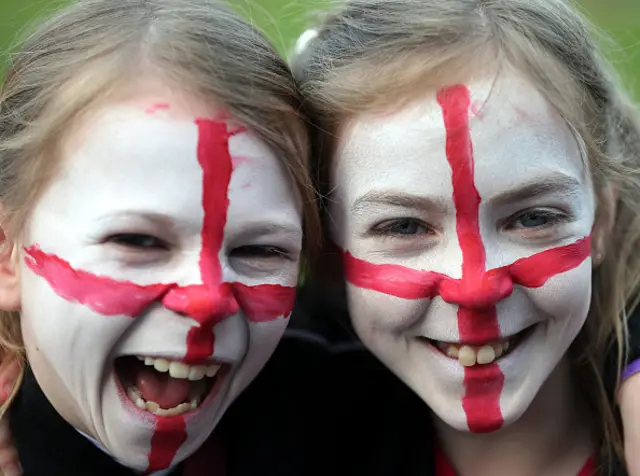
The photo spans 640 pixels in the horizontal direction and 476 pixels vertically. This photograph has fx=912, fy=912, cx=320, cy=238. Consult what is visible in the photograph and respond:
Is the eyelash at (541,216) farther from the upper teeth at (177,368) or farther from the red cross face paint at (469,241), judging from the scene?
the upper teeth at (177,368)

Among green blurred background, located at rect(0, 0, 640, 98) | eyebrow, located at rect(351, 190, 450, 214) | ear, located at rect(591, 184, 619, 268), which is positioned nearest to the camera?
eyebrow, located at rect(351, 190, 450, 214)

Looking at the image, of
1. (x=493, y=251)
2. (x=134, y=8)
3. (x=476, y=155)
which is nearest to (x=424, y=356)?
(x=493, y=251)

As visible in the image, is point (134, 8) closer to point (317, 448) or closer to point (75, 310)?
point (75, 310)

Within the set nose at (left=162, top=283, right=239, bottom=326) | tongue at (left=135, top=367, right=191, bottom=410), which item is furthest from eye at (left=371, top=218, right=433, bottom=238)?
tongue at (left=135, top=367, right=191, bottom=410)

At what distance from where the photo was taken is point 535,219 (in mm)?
1644

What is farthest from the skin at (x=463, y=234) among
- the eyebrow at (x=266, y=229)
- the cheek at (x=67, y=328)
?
the cheek at (x=67, y=328)

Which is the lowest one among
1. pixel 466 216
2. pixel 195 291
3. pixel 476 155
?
pixel 195 291

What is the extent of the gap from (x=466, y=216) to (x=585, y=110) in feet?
1.11

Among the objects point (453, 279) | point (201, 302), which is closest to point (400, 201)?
point (453, 279)

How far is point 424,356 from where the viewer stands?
1.69 m

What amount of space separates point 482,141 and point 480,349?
38cm

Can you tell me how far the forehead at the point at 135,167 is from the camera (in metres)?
1.49

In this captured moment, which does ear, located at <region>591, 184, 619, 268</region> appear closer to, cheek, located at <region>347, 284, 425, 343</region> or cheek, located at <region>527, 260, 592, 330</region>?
cheek, located at <region>527, 260, 592, 330</region>

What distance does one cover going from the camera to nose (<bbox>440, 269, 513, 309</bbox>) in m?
1.57
